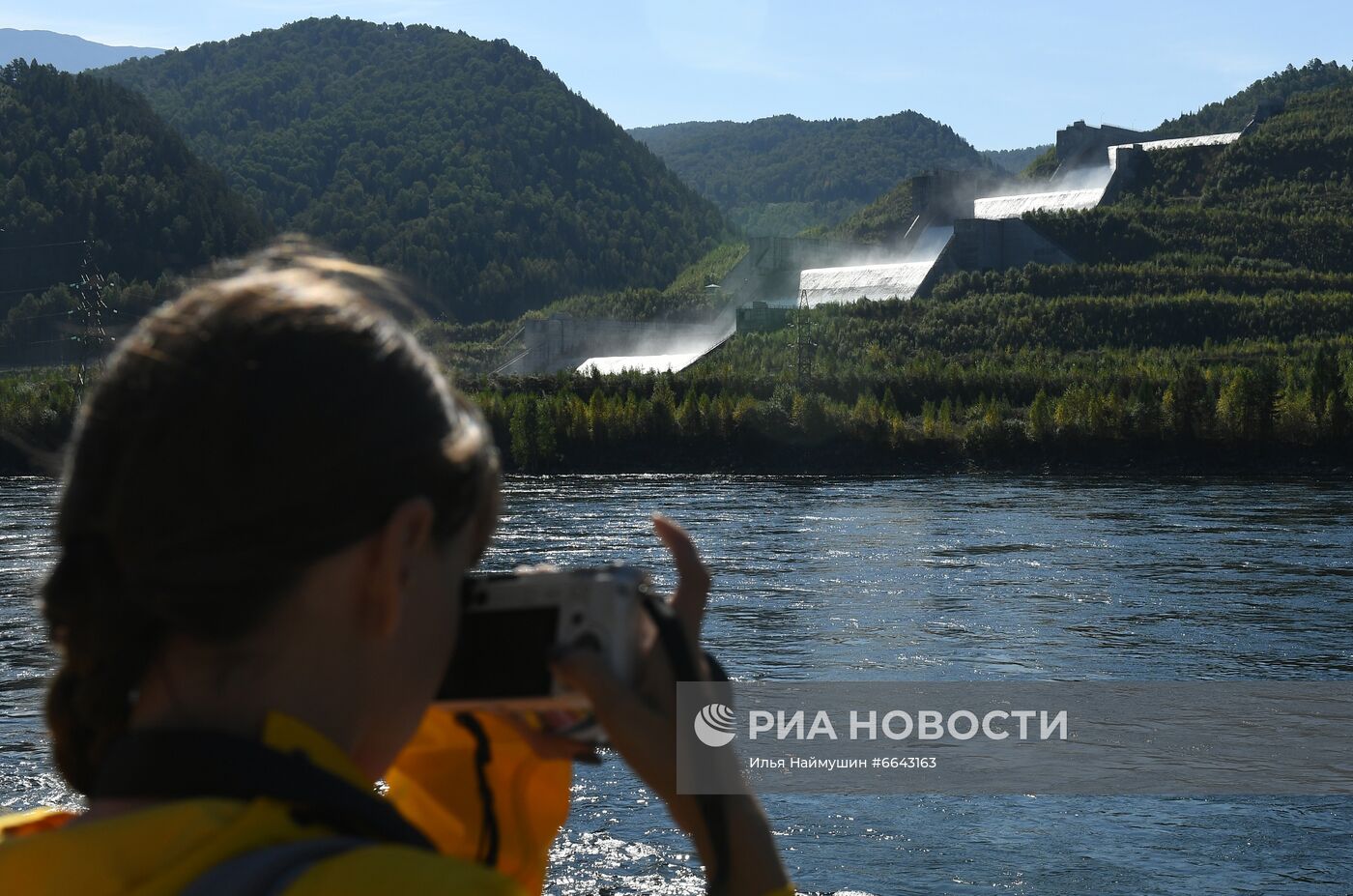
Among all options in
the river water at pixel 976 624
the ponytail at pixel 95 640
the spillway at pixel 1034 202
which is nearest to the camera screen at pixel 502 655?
the ponytail at pixel 95 640

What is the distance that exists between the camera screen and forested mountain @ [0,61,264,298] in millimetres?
116005

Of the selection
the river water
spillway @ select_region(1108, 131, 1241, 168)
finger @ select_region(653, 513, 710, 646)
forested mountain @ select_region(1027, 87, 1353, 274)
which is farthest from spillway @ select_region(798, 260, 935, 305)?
finger @ select_region(653, 513, 710, 646)

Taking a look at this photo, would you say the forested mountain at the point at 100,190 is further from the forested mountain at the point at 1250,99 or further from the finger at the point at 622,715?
the finger at the point at 622,715

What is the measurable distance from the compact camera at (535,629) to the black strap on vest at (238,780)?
302 mm

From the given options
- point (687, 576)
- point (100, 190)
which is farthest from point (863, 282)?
point (687, 576)

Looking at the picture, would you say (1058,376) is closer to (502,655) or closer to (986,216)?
(986,216)

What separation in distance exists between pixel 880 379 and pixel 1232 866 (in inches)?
1977

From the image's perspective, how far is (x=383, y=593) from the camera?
1.20 meters

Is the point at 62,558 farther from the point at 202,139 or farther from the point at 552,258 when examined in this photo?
the point at 202,139

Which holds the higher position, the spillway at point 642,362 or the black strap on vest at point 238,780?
the black strap on vest at point 238,780

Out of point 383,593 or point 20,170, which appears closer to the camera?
point 383,593

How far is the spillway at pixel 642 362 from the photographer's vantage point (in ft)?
236

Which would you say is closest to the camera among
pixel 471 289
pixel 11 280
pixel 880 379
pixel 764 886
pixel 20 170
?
pixel 764 886

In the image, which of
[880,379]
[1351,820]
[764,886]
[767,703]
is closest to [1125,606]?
[767,703]
